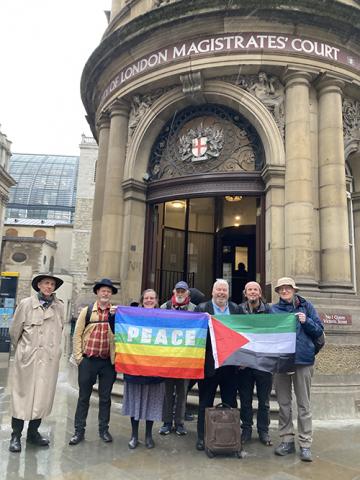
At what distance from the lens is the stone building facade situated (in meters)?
8.16

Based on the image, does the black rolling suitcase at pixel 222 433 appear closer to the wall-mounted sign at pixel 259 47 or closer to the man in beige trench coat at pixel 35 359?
the man in beige trench coat at pixel 35 359

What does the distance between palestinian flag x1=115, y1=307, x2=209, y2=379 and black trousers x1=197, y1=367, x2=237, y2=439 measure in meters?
0.20

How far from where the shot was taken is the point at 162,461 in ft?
15.1

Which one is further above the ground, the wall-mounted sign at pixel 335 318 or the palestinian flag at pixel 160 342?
the wall-mounted sign at pixel 335 318

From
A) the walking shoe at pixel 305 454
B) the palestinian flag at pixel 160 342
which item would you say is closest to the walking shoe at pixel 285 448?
the walking shoe at pixel 305 454

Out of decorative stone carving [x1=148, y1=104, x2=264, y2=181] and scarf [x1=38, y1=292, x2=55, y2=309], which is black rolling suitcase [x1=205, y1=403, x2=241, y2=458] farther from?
decorative stone carving [x1=148, y1=104, x2=264, y2=181]

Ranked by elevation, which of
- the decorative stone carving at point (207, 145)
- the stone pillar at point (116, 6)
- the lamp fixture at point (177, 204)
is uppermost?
the stone pillar at point (116, 6)

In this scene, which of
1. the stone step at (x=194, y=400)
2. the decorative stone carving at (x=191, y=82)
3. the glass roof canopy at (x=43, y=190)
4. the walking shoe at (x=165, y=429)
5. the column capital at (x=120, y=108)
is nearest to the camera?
the walking shoe at (x=165, y=429)

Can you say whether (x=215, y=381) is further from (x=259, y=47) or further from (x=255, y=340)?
(x=259, y=47)

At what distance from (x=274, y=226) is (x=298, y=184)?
0.99 m

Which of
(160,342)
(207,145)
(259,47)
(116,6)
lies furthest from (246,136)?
(116,6)

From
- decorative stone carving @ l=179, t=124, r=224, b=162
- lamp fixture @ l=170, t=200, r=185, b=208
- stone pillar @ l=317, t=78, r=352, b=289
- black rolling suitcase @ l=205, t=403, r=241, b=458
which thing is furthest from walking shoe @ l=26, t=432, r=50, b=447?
lamp fixture @ l=170, t=200, r=185, b=208

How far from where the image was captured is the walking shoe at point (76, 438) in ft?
16.5

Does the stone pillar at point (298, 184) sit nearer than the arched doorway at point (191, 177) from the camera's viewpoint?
Yes
